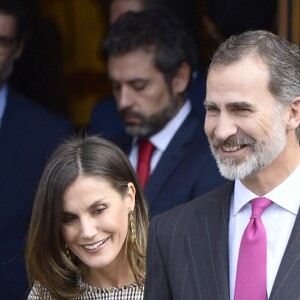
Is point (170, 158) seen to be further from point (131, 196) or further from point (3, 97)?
point (3, 97)

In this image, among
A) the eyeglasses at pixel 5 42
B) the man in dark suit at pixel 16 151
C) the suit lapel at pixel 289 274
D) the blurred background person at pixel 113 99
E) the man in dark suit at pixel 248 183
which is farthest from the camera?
the blurred background person at pixel 113 99

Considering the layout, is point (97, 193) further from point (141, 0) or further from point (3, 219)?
point (141, 0)

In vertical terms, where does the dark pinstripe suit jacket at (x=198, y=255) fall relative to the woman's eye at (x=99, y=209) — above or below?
below

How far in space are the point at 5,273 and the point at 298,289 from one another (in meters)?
1.87

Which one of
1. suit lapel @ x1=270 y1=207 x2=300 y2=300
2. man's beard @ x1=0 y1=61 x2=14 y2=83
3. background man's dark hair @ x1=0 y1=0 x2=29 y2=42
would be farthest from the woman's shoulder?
background man's dark hair @ x1=0 y1=0 x2=29 y2=42

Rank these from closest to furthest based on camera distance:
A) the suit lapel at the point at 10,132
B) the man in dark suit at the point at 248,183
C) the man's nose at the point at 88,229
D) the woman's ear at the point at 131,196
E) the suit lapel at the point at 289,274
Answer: the suit lapel at the point at 289,274 < the man in dark suit at the point at 248,183 < the man's nose at the point at 88,229 < the woman's ear at the point at 131,196 < the suit lapel at the point at 10,132

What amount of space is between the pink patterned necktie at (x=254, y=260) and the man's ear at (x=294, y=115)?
8.5 inches

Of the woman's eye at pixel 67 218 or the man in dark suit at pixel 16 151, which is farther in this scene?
the man in dark suit at pixel 16 151

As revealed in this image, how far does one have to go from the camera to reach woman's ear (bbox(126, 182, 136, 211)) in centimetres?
383

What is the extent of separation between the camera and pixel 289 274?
9.50ft

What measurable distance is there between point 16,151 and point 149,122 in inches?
23.4

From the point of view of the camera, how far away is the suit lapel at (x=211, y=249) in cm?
299

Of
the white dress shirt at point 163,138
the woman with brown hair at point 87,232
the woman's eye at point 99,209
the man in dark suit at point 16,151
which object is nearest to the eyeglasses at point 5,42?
the man in dark suit at point 16,151

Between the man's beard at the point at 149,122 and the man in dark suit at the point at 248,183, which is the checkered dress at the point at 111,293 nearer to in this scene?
the man in dark suit at the point at 248,183
